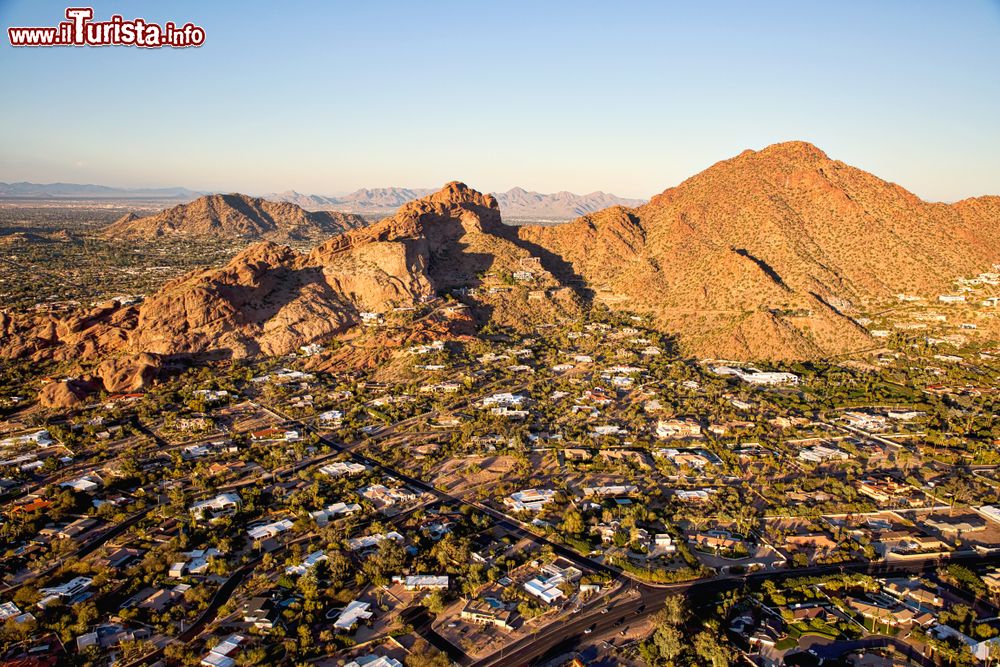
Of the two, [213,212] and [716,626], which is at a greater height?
[213,212]

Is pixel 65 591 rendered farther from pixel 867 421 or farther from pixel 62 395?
pixel 867 421

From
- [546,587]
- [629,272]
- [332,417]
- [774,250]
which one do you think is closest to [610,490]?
[546,587]

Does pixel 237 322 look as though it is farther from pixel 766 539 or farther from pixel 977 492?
pixel 977 492

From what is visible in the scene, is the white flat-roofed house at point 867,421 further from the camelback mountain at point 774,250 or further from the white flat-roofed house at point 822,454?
the camelback mountain at point 774,250

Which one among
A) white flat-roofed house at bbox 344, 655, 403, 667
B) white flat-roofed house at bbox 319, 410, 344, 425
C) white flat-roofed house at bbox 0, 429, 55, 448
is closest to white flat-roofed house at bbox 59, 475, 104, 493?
white flat-roofed house at bbox 0, 429, 55, 448

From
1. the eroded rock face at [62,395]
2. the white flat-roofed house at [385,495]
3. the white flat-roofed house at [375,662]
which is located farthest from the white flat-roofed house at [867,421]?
the eroded rock face at [62,395]

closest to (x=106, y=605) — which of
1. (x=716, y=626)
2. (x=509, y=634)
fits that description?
(x=509, y=634)
